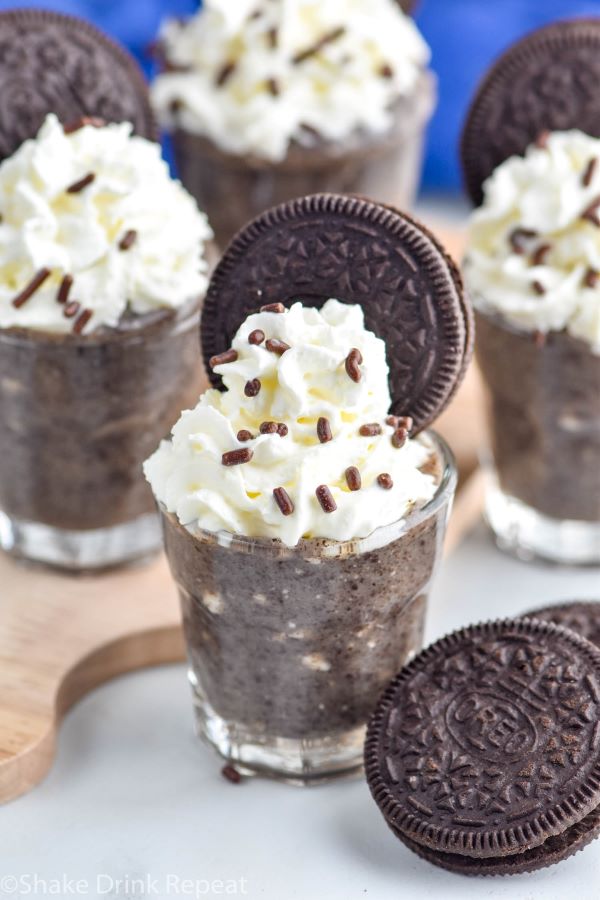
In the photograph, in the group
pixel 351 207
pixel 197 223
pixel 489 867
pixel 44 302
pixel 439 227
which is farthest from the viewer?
pixel 439 227

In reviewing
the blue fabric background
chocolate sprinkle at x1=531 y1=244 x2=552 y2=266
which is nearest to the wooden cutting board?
chocolate sprinkle at x1=531 y1=244 x2=552 y2=266

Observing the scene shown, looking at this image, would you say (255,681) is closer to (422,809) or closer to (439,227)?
(422,809)

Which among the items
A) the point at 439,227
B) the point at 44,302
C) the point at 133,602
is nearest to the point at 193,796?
the point at 133,602

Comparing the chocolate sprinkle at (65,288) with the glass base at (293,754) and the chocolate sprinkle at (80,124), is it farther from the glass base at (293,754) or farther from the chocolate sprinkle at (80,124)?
the glass base at (293,754)

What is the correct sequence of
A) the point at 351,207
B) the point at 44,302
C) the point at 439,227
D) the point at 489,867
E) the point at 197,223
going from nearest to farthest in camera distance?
the point at 489,867
the point at 351,207
the point at 44,302
the point at 197,223
the point at 439,227

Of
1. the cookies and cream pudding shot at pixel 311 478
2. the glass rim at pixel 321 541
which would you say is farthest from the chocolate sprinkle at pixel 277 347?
the glass rim at pixel 321 541
